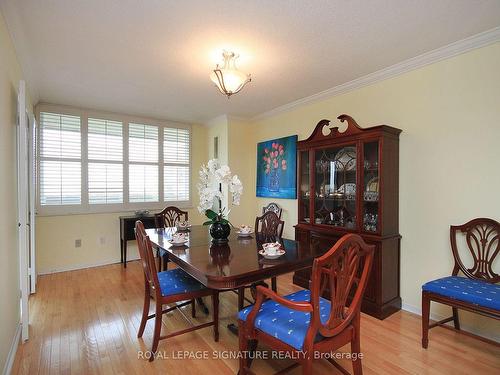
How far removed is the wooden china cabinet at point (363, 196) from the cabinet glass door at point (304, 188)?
5.4 inches

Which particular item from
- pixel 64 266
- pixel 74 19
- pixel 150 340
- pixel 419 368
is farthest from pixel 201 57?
pixel 64 266

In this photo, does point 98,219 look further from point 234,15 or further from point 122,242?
point 234,15

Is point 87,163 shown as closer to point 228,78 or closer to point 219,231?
point 219,231

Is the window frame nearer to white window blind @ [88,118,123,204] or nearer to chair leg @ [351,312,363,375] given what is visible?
white window blind @ [88,118,123,204]

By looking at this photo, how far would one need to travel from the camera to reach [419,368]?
6.07 ft

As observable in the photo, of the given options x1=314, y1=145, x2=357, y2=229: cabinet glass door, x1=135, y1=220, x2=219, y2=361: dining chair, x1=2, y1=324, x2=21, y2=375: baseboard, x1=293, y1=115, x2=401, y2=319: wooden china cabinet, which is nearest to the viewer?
x1=2, y1=324, x2=21, y2=375: baseboard

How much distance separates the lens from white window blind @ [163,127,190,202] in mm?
4906

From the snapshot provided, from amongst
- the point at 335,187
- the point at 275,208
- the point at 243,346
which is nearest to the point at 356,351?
the point at 243,346

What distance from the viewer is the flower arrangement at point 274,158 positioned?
13.5ft

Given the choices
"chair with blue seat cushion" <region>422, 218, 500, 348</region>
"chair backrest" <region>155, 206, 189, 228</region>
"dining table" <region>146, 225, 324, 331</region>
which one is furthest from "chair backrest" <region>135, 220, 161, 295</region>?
"chair with blue seat cushion" <region>422, 218, 500, 348</region>

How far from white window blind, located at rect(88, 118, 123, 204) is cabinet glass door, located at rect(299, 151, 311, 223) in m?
2.91

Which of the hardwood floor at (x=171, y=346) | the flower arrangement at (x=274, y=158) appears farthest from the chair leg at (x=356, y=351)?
the flower arrangement at (x=274, y=158)

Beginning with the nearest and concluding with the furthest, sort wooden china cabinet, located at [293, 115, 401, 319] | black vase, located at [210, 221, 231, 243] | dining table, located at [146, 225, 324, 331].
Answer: dining table, located at [146, 225, 324, 331] < black vase, located at [210, 221, 231, 243] < wooden china cabinet, located at [293, 115, 401, 319]

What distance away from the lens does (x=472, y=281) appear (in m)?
2.09
